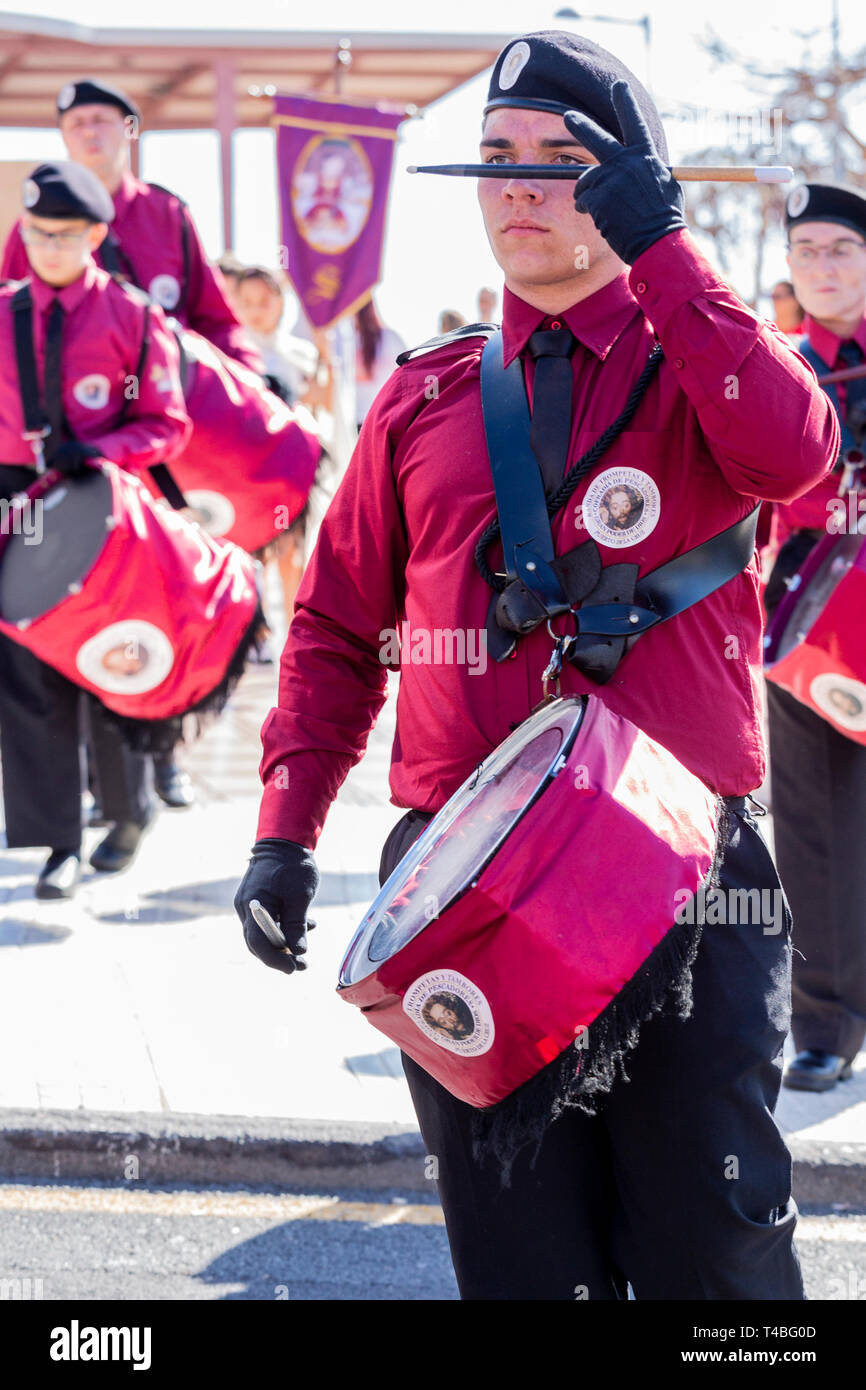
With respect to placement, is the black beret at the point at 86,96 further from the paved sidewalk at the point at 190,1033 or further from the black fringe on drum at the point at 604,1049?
the black fringe on drum at the point at 604,1049

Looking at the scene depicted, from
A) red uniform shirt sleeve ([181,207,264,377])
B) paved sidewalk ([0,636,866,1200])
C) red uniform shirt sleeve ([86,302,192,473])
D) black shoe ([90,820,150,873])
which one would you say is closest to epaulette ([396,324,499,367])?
paved sidewalk ([0,636,866,1200])

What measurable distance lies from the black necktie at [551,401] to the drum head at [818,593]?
176cm

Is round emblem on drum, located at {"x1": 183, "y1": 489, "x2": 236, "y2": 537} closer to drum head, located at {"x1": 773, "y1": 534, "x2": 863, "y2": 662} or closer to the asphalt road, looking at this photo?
drum head, located at {"x1": 773, "y1": 534, "x2": 863, "y2": 662}

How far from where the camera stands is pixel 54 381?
5.63m

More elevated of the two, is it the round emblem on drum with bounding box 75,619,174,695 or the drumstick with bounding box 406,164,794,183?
the drumstick with bounding box 406,164,794,183

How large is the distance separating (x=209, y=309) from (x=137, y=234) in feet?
1.22

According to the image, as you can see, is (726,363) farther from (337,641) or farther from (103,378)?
(103,378)

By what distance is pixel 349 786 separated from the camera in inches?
329

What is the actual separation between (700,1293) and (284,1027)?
8.79 feet

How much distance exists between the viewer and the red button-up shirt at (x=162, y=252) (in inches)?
255

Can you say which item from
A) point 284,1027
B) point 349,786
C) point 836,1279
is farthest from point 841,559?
point 349,786

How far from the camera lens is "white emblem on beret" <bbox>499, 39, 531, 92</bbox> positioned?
220 cm

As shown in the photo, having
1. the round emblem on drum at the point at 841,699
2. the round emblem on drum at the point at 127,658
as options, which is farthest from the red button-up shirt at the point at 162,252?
the round emblem on drum at the point at 841,699

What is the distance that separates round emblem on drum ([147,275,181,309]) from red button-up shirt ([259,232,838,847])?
14.1 ft
